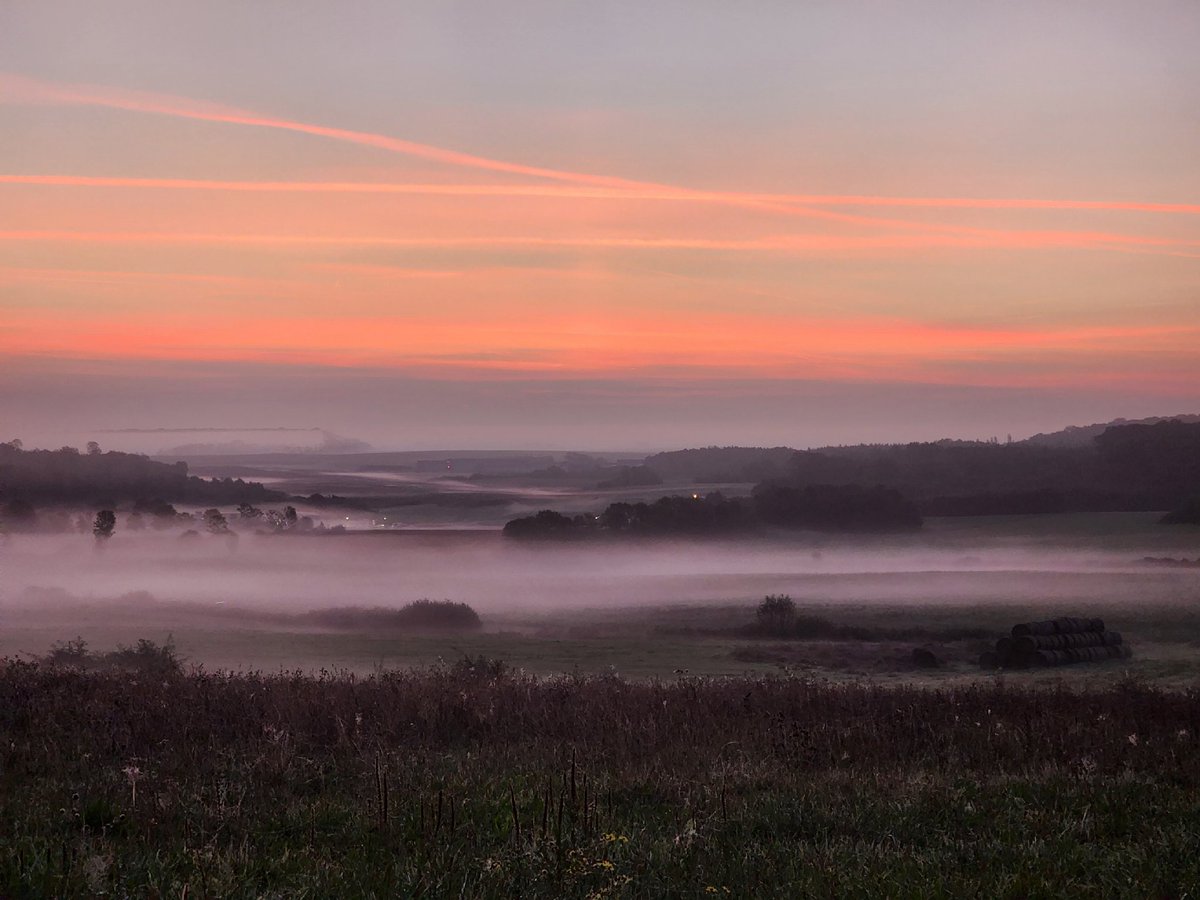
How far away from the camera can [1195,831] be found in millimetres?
8367

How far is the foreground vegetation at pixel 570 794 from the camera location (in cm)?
710

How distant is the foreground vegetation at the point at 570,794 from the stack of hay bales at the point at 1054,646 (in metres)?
19.2

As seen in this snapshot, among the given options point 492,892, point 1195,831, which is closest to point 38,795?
point 492,892

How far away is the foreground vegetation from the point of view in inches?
279

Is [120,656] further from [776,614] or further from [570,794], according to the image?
[776,614]

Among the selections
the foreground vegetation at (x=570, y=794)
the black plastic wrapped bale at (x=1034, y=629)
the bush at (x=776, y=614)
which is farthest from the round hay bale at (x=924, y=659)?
the foreground vegetation at (x=570, y=794)

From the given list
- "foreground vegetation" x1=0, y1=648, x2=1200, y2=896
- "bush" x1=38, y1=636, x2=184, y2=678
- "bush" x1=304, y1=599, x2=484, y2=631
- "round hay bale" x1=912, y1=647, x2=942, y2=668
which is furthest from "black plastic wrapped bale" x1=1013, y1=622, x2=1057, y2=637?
"bush" x1=304, y1=599, x2=484, y2=631

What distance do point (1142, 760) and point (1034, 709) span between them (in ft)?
14.5

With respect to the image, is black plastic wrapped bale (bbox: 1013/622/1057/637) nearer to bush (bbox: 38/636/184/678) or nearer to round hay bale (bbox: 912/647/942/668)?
round hay bale (bbox: 912/647/942/668)

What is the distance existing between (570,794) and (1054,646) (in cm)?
3134

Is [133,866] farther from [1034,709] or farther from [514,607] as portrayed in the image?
[514,607]

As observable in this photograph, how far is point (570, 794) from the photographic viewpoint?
30.2 feet

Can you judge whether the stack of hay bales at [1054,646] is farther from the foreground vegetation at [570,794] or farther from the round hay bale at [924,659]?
the foreground vegetation at [570,794]

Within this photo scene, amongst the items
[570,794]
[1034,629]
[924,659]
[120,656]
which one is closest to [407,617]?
[924,659]
